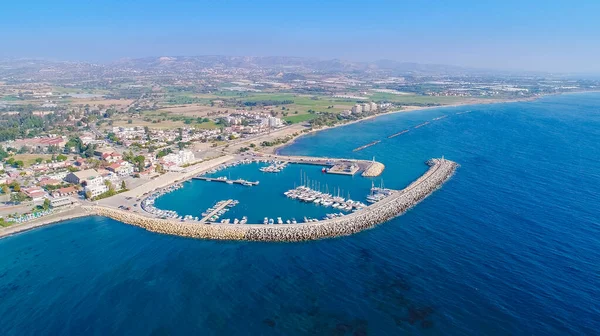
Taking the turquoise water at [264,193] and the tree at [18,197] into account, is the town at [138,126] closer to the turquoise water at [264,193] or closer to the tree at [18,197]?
the tree at [18,197]

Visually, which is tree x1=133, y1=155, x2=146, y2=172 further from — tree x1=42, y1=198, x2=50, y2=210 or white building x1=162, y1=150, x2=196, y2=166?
tree x1=42, y1=198, x2=50, y2=210

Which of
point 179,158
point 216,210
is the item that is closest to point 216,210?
point 216,210

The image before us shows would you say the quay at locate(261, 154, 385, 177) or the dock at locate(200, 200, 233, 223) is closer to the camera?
the dock at locate(200, 200, 233, 223)

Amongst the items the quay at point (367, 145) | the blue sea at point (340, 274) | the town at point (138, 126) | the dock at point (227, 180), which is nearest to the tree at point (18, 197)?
the town at point (138, 126)

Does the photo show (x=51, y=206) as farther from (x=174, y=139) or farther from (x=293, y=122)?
(x=293, y=122)

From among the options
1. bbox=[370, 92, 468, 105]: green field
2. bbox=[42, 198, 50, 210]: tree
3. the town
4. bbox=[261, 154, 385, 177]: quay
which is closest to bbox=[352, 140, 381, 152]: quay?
bbox=[261, 154, 385, 177]: quay
